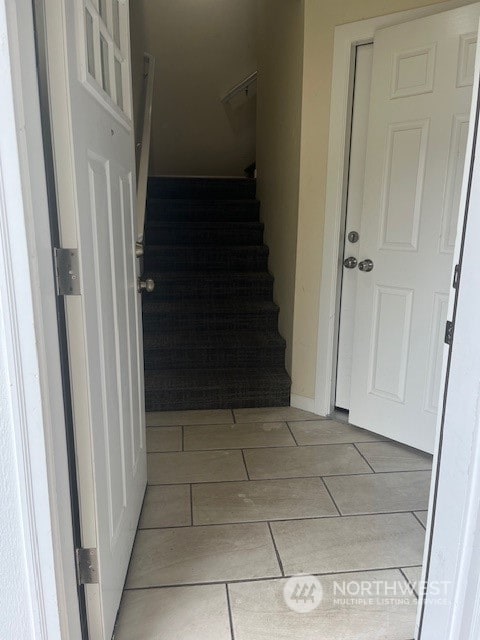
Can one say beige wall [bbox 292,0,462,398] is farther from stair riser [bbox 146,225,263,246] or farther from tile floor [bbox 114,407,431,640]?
stair riser [bbox 146,225,263,246]

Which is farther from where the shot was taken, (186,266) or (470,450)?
(186,266)

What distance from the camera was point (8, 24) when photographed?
2.33 ft

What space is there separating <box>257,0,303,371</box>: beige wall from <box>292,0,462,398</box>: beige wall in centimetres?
8

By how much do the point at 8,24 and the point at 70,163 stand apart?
0.24 metres

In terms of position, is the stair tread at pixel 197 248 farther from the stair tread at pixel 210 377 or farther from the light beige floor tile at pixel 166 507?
the light beige floor tile at pixel 166 507

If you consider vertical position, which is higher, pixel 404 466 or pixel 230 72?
pixel 230 72

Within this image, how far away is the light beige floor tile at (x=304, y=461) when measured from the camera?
2064 millimetres

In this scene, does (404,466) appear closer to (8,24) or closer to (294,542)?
(294,542)

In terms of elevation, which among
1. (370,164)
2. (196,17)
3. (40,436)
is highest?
(196,17)

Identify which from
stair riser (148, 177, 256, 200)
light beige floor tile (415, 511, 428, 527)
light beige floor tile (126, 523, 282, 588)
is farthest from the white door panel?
stair riser (148, 177, 256, 200)

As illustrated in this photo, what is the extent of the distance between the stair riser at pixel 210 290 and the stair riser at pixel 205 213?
97 centimetres

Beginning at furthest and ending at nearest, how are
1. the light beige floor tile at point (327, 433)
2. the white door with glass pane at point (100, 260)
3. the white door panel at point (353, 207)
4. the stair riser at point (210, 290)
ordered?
1. the stair riser at point (210, 290)
2. the light beige floor tile at point (327, 433)
3. the white door panel at point (353, 207)
4. the white door with glass pane at point (100, 260)

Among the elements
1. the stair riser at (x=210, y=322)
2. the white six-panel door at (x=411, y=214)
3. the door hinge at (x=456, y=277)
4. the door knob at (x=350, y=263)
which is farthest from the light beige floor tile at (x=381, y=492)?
the stair riser at (x=210, y=322)

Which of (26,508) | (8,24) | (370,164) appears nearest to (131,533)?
(26,508)
